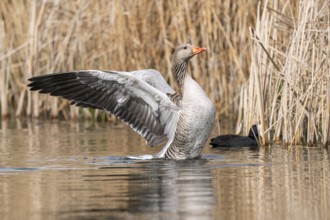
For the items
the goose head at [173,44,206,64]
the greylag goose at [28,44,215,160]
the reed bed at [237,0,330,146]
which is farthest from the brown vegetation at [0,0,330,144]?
the greylag goose at [28,44,215,160]

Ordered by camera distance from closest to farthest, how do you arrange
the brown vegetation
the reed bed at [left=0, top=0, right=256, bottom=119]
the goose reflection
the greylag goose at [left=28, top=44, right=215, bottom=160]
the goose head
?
the goose reflection
the greylag goose at [left=28, top=44, right=215, bottom=160]
the brown vegetation
the goose head
the reed bed at [left=0, top=0, right=256, bottom=119]

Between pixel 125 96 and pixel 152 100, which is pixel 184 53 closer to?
pixel 152 100

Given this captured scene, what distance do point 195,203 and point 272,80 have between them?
552 cm

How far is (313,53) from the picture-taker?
11734 mm

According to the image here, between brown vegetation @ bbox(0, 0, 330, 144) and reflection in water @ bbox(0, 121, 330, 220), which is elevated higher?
brown vegetation @ bbox(0, 0, 330, 144)

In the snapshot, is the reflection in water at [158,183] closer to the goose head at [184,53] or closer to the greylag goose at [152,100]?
the greylag goose at [152,100]

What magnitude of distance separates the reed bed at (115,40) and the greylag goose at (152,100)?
3424 mm

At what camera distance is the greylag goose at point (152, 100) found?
11383 millimetres

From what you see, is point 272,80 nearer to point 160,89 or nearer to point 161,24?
point 160,89

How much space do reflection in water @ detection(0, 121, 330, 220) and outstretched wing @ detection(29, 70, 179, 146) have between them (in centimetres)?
56

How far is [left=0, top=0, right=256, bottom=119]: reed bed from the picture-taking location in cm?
1561

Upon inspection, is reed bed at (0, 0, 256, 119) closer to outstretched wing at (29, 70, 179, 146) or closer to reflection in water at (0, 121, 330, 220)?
reflection in water at (0, 121, 330, 220)

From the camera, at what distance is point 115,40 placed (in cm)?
1709

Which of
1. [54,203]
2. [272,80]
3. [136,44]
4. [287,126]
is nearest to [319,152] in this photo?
[287,126]
